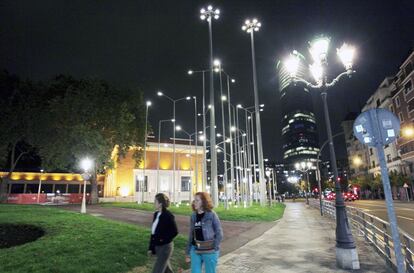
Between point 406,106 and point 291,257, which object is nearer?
point 291,257

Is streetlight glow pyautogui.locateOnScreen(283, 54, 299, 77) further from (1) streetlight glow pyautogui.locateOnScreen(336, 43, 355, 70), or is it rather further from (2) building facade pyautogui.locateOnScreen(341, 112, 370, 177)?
(2) building facade pyautogui.locateOnScreen(341, 112, 370, 177)

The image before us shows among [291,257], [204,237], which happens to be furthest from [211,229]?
[291,257]

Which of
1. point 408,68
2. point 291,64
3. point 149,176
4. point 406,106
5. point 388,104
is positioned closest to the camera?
point 291,64

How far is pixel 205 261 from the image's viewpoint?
4.93m

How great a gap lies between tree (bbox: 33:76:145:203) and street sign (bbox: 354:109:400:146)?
34.8m

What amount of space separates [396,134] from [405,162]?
54.8 metres

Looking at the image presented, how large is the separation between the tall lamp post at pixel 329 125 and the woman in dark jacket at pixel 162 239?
4.71 metres

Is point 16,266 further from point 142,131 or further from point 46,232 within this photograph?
→ point 142,131

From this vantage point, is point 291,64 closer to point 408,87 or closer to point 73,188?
point 408,87

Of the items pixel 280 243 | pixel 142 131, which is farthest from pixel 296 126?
pixel 280 243

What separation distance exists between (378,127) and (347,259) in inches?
164

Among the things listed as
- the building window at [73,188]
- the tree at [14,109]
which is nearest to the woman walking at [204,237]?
the tree at [14,109]

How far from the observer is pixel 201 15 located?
24312 millimetres

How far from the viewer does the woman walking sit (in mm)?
4910
